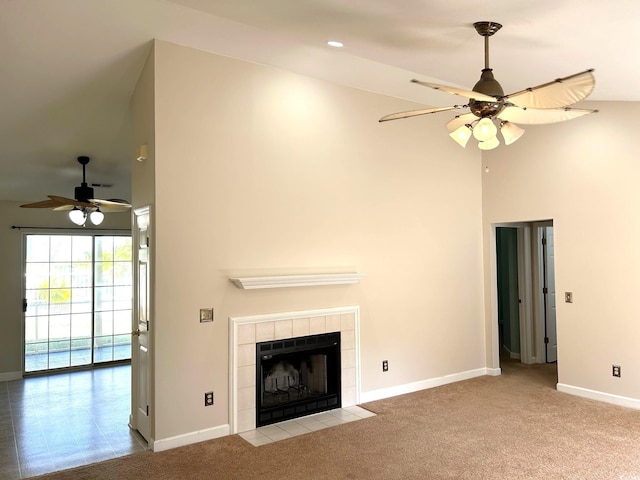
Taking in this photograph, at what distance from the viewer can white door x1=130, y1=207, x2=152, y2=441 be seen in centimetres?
397

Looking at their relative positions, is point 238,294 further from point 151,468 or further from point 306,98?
point 306,98

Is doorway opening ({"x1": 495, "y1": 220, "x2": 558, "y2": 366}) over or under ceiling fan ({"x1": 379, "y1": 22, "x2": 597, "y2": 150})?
under

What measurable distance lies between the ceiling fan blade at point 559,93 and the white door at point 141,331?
2.96 meters

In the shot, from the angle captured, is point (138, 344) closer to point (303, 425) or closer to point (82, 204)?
point (303, 425)

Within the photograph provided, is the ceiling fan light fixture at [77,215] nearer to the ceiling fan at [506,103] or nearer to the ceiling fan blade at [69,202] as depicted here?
the ceiling fan blade at [69,202]

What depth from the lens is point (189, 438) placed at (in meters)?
3.86

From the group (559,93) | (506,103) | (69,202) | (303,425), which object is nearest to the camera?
(559,93)

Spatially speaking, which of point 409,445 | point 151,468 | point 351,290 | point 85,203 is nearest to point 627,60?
point 351,290

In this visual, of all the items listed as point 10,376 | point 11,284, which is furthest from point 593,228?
point 10,376

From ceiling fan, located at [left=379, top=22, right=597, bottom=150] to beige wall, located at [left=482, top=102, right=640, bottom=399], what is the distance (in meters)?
2.12

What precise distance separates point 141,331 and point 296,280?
1426 millimetres

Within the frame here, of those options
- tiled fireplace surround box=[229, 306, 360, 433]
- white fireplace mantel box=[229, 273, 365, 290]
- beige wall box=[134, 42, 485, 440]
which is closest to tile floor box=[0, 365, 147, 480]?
beige wall box=[134, 42, 485, 440]

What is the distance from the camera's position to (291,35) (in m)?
3.83

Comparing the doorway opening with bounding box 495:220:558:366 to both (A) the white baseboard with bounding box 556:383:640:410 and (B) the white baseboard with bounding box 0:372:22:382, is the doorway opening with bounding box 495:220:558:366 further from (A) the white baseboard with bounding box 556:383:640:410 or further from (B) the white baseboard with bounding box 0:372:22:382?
(B) the white baseboard with bounding box 0:372:22:382
